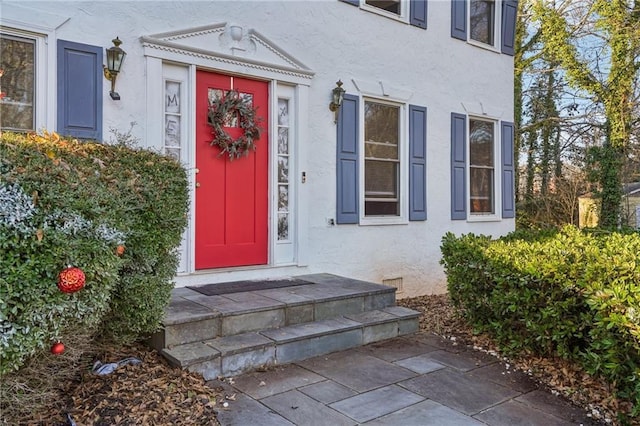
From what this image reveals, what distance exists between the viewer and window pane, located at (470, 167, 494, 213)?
22.7ft

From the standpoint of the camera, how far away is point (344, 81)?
5453 millimetres

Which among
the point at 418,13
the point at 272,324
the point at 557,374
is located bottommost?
the point at 557,374

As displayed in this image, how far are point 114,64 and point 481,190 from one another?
17.4 feet

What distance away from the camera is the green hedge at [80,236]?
1998mm

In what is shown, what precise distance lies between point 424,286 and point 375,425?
3785mm

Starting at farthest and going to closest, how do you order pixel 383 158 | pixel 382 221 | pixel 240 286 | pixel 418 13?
pixel 418 13, pixel 383 158, pixel 382 221, pixel 240 286

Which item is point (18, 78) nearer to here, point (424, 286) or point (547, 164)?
point (424, 286)

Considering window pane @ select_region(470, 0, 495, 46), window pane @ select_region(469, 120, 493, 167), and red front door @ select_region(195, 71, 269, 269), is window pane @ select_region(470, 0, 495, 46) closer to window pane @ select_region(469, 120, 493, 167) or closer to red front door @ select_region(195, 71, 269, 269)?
window pane @ select_region(469, 120, 493, 167)

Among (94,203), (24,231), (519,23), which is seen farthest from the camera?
(519,23)

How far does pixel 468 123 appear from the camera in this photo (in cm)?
674

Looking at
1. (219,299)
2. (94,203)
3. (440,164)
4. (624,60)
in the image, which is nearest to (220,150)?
(219,299)

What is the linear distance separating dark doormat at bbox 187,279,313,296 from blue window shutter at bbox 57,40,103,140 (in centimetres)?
159

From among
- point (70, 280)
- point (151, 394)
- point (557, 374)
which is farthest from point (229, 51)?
point (557, 374)

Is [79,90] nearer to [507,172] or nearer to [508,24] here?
[507,172]
